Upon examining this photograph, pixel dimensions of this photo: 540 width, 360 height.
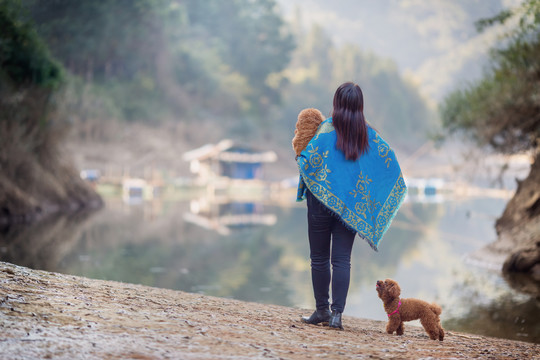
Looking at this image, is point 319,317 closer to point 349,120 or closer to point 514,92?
point 349,120

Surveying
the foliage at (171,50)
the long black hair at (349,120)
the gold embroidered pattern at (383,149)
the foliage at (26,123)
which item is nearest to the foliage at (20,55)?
the foliage at (26,123)

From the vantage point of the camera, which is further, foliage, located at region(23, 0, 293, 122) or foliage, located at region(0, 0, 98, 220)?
foliage, located at region(23, 0, 293, 122)

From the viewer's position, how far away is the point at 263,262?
1040 cm

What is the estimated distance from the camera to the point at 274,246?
1255cm

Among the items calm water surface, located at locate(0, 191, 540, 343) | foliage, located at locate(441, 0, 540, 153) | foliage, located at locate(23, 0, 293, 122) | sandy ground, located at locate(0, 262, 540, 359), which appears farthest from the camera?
foliage, located at locate(23, 0, 293, 122)

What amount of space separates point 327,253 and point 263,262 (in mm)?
6587

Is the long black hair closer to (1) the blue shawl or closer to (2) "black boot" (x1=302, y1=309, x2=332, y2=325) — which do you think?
(1) the blue shawl

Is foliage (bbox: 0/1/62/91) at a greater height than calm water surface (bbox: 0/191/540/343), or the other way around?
foliage (bbox: 0/1/62/91)

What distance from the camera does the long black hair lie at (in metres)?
3.82

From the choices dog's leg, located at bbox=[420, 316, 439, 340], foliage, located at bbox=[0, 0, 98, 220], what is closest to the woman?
dog's leg, located at bbox=[420, 316, 439, 340]

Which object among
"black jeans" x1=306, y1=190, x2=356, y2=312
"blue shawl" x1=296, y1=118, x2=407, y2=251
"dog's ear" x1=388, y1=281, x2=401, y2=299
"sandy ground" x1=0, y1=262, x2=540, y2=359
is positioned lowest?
"sandy ground" x1=0, y1=262, x2=540, y2=359

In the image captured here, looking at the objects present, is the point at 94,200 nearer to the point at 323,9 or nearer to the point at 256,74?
the point at 256,74

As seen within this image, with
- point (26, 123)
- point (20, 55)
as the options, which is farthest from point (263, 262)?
point (26, 123)

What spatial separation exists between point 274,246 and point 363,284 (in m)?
4.23
